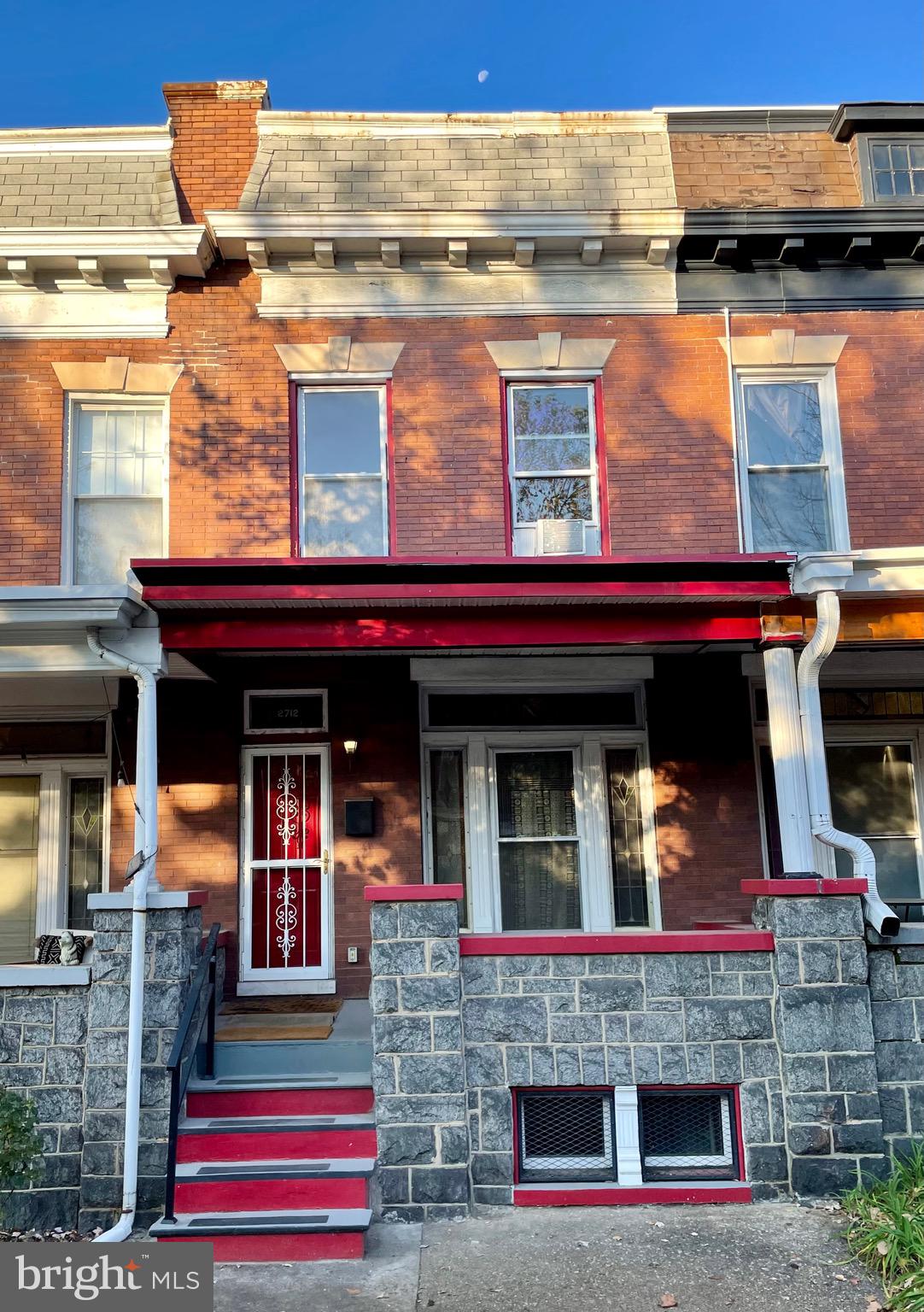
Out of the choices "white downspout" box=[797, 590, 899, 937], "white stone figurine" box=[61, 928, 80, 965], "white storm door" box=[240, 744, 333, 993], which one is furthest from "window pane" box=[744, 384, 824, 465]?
"white stone figurine" box=[61, 928, 80, 965]

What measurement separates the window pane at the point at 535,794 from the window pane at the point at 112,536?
12.6ft

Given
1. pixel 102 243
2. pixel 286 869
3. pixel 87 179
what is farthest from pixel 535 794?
pixel 87 179

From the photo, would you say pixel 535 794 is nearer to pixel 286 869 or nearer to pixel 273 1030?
pixel 286 869

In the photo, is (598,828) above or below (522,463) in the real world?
below

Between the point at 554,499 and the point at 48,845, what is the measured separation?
5.72 meters

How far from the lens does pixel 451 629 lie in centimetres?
801

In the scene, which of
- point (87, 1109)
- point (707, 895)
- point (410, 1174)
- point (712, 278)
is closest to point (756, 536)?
point (712, 278)

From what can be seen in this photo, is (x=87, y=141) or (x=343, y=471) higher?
Answer: (x=87, y=141)

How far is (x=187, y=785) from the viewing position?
9.71 metres

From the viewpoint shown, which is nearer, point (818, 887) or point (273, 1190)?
point (273, 1190)

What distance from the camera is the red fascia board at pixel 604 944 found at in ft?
23.5

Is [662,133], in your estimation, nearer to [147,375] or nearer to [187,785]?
[147,375]

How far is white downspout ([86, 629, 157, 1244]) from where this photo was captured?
671 cm

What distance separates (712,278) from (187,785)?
692 cm
